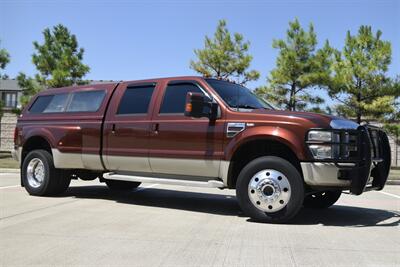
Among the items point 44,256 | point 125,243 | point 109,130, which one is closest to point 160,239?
point 125,243

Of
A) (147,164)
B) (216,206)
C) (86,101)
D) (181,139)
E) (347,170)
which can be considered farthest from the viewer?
(86,101)

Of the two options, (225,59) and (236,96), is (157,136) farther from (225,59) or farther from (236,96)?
(225,59)

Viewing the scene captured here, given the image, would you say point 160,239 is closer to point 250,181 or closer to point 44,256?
point 44,256

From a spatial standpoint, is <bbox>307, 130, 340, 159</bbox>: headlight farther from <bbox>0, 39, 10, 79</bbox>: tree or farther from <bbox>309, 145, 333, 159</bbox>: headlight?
<bbox>0, 39, 10, 79</bbox>: tree

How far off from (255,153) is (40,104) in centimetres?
466

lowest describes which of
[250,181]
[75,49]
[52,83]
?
[250,181]

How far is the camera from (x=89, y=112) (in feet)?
27.6

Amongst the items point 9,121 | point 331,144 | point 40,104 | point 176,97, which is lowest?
point 9,121

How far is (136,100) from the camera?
7918mm

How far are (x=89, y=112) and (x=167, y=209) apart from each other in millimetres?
2248

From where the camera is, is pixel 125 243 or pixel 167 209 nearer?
pixel 125 243

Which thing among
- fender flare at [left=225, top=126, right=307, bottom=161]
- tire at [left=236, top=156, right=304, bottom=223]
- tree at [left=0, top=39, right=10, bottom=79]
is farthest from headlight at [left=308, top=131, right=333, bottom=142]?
tree at [left=0, top=39, right=10, bottom=79]

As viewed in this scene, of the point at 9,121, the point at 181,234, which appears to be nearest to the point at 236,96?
the point at 181,234

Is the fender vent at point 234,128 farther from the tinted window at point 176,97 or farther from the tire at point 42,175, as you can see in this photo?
the tire at point 42,175
